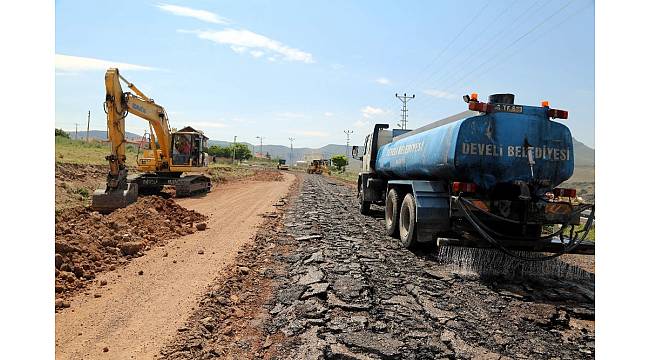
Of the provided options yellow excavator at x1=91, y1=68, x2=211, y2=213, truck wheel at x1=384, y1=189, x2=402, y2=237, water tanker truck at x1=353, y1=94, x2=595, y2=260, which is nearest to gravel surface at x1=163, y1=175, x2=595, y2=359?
water tanker truck at x1=353, y1=94, x2=595, y2=260

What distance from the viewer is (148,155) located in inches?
718

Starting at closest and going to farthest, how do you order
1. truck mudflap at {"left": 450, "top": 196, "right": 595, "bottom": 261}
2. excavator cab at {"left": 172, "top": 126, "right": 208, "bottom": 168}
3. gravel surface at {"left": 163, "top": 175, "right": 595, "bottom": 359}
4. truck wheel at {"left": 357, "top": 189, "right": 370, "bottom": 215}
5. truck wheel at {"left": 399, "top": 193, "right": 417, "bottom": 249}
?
gravel surface at {"left": 163, "top": 175, "right": 595, "bottom": 359}, truck mudflap at {"left": 450, "top": 196, "right": 595, "bottom": 261}, truck wheel at {"left": 399, "top": 193, "right": 417, "bottom": 249}, truck wheel at {"left": 357, "top": 189, "right": 370, "bottom": 215}, excavator cab at {"left": 172, "top": 126, "right": 208, "bottom": 168}

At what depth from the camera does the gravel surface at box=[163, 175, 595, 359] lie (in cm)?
399

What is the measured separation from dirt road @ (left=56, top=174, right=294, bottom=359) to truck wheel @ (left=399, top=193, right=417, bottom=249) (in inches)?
135

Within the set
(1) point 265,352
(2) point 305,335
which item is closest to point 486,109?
(2) point 305,335

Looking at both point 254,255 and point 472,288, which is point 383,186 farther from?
point 472,288

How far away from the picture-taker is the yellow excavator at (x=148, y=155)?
12.5 metres

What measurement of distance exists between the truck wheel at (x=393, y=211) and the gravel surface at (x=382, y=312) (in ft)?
5.34

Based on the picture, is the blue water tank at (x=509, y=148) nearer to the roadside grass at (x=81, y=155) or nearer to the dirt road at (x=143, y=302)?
the dirt road at (x=143, y=302)

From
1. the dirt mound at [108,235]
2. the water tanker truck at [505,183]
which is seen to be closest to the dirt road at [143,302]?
the dirt mound at [108,235]

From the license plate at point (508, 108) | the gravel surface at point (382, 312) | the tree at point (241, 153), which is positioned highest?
the tree at point (241, 153)

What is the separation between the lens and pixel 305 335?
13.9 ft

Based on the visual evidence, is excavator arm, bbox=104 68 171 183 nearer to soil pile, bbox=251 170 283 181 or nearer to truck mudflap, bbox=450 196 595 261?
truck mudflap, bbox=450 196 595 261

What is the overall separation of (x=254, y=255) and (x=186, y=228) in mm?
3181
